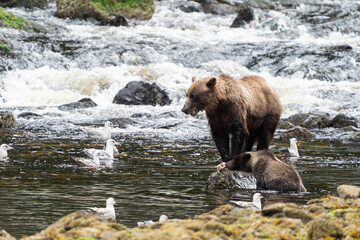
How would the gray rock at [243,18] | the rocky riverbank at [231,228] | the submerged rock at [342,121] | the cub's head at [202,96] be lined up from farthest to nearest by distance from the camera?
the gray rock at [243,18]
the submerged rock at [342,121]
the cub's head at [202,96]
the rocky riverbank at [231,228]

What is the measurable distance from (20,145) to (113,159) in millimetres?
2776

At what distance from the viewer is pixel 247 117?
988cm

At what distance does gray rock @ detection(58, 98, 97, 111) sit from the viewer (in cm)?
2138

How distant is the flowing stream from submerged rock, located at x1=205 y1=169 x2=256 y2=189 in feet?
0.64

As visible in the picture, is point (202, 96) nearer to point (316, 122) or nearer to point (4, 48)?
point (316, 122)

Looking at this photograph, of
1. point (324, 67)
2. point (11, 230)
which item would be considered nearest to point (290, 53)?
point (324, 67)

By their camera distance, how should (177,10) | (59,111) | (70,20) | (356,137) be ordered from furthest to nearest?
(177,10)
(70,20)
(59,111)
(356,137)

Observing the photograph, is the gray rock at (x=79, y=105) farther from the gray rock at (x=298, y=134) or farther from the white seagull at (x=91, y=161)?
the white seagull at (x=91, y=161)

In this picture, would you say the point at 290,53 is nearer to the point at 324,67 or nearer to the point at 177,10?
the point at 324,67

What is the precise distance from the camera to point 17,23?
32.2 m

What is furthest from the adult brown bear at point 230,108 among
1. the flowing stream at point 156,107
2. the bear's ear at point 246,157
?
the flowing stream at point 156,107

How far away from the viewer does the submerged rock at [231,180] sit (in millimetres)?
9438

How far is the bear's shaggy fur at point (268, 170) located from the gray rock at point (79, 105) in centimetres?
1256

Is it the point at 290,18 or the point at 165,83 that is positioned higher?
the point at 290,18
